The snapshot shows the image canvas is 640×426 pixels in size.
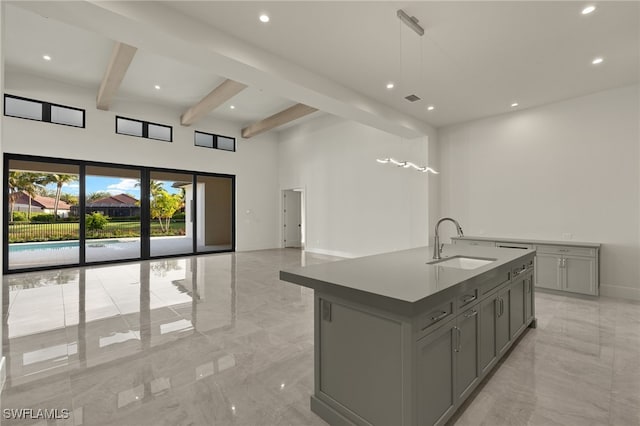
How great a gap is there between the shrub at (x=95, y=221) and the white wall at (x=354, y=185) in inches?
200

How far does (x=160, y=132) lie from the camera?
7949mm

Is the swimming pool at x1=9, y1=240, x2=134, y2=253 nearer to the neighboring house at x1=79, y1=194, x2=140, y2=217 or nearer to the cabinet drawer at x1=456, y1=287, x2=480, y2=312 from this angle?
the neighboring house at x1=79, y1=194, x2=140, y2=217

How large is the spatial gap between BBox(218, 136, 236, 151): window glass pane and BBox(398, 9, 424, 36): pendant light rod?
711 cm

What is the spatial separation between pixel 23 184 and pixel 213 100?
4316mm

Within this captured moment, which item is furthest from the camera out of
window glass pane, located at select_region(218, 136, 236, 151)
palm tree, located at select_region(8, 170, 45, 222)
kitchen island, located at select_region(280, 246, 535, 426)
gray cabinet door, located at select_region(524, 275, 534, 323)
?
window glass pane, located at select_region(218, 136, 236, 151)

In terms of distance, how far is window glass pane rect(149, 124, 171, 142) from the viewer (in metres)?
7.80

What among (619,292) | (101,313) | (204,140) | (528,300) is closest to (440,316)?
(528,300)

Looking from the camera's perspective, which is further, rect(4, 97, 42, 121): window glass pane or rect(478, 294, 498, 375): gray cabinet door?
rect(4, 97, 42, 121): window glass pane

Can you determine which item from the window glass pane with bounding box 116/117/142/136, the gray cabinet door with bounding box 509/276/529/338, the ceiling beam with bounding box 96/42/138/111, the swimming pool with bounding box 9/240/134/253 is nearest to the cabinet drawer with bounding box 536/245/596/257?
the gray cabinet door with bounding box 509/276/529/338

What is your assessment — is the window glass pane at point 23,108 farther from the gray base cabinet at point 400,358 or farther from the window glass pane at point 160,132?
the gray base cabinet at point 400,358

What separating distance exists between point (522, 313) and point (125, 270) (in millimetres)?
7013

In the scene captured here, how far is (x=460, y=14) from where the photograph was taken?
3.08 meters

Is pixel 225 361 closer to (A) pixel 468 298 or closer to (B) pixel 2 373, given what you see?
(B) pixel 2 373

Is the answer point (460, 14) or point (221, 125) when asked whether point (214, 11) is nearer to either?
point (460, 14)
